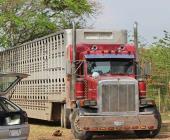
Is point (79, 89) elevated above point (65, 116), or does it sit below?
above

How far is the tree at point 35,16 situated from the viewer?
36781 mm

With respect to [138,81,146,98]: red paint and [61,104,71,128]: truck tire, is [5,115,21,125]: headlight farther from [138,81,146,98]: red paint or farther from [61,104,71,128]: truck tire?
[61,104,71,128]: truck tire

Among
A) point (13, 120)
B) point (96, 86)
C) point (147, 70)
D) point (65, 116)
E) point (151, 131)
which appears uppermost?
point (147, 70)

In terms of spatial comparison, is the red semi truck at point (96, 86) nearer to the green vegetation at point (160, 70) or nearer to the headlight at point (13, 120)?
the headlight at point (13, 120)

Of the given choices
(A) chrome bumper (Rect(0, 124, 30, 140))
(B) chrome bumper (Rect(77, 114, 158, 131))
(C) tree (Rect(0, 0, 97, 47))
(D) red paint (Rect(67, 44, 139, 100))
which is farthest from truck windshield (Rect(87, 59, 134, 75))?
(C) tree (Rect(0, 0, 97, 47))

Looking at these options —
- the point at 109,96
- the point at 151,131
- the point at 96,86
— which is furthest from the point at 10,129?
the point at 151,131

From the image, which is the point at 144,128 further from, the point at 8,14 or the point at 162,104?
the point at 8,14

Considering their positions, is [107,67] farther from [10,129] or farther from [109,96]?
[10,129]

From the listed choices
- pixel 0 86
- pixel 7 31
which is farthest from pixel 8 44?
pixel 0 86

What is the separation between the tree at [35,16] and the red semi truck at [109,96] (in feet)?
58.6

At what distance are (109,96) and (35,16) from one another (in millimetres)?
21666

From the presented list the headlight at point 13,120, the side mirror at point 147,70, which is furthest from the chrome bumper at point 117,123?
the headlight at point 13,120

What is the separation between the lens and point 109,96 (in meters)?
17.0

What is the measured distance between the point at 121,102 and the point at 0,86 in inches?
224
